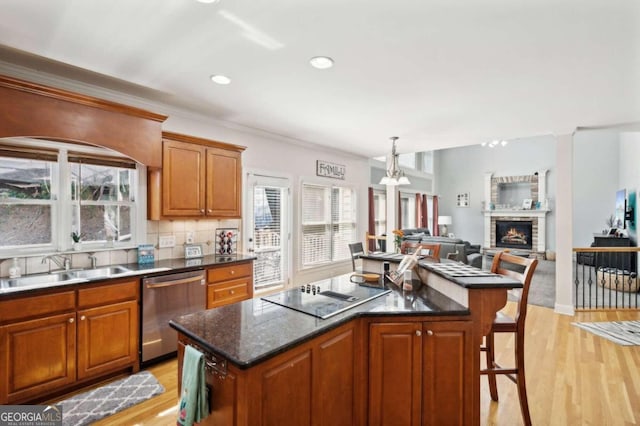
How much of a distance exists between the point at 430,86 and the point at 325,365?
249 centimetres

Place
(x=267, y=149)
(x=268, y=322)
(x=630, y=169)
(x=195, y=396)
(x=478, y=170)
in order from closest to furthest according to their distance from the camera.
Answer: (x=195, y=396)
(x=268, y=322)
(x=267, y=149)
(x=630, y=169)
(x=478, y=170)

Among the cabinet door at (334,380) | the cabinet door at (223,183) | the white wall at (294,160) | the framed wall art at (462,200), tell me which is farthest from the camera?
the framed wall art at (462,200)

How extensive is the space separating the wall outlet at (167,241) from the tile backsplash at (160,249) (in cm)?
2

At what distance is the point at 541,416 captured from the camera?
222 cm

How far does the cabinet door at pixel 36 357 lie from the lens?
212 centimetres

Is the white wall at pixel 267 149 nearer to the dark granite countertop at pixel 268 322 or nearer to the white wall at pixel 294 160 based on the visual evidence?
the white wall at pixel 294 160

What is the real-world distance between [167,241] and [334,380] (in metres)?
2.62

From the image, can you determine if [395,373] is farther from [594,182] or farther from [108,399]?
[594,182]

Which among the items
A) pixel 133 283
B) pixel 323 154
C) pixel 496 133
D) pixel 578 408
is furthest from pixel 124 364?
pixel 496 133

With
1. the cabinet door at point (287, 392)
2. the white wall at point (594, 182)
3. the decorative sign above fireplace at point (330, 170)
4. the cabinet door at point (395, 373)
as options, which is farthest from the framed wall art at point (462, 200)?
the cabinet door at point (287, 392)

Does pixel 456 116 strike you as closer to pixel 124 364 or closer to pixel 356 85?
pixel 356 85

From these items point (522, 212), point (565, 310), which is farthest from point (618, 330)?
point (522, 212)

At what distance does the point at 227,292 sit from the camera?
3.42 m

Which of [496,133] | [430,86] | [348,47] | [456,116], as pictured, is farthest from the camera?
[496,133]
